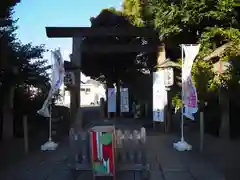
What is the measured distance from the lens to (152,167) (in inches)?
341

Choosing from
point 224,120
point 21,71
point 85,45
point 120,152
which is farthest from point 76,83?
point 120,152

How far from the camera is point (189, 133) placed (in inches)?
573

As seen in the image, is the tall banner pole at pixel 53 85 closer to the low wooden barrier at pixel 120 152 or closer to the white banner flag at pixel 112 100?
the low wooden barrier at pixel 120 152

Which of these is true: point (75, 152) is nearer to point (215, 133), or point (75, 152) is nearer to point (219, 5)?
point (215, 133)

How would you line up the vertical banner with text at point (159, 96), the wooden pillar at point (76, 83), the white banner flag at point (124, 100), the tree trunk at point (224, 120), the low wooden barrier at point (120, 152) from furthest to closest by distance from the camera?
1. the white banner flag at point (124, 100)
2. the wooden pillar at point (76, 83)
3. the vertical banner with text at point (159, 96)
4. the tree trunk at point (224, 120)
5. the low wooden barrier at point (120, 152)

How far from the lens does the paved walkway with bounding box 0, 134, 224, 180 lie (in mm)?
7738

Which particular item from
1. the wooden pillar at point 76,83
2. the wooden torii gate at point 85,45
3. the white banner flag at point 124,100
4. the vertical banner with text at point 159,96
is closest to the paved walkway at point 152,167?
the vertical banner with text at point 159,96

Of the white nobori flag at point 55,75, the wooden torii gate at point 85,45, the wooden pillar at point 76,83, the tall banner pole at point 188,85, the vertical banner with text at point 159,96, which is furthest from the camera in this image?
the wooden pillar at point 76,83

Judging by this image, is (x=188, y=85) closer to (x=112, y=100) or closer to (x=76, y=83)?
(x=76, y=83)

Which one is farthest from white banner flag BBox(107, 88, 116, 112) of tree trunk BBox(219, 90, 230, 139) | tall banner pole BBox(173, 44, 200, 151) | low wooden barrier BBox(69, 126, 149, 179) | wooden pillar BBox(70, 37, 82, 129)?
low wooden barrier BBox(69, 126, 149, 179)

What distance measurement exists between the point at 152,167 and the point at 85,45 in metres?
9.06

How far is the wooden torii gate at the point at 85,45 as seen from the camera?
1548cm

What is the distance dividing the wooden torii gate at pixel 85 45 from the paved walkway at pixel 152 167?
531 centimetres

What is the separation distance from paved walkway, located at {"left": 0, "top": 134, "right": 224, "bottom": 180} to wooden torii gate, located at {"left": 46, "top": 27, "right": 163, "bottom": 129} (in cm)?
531
